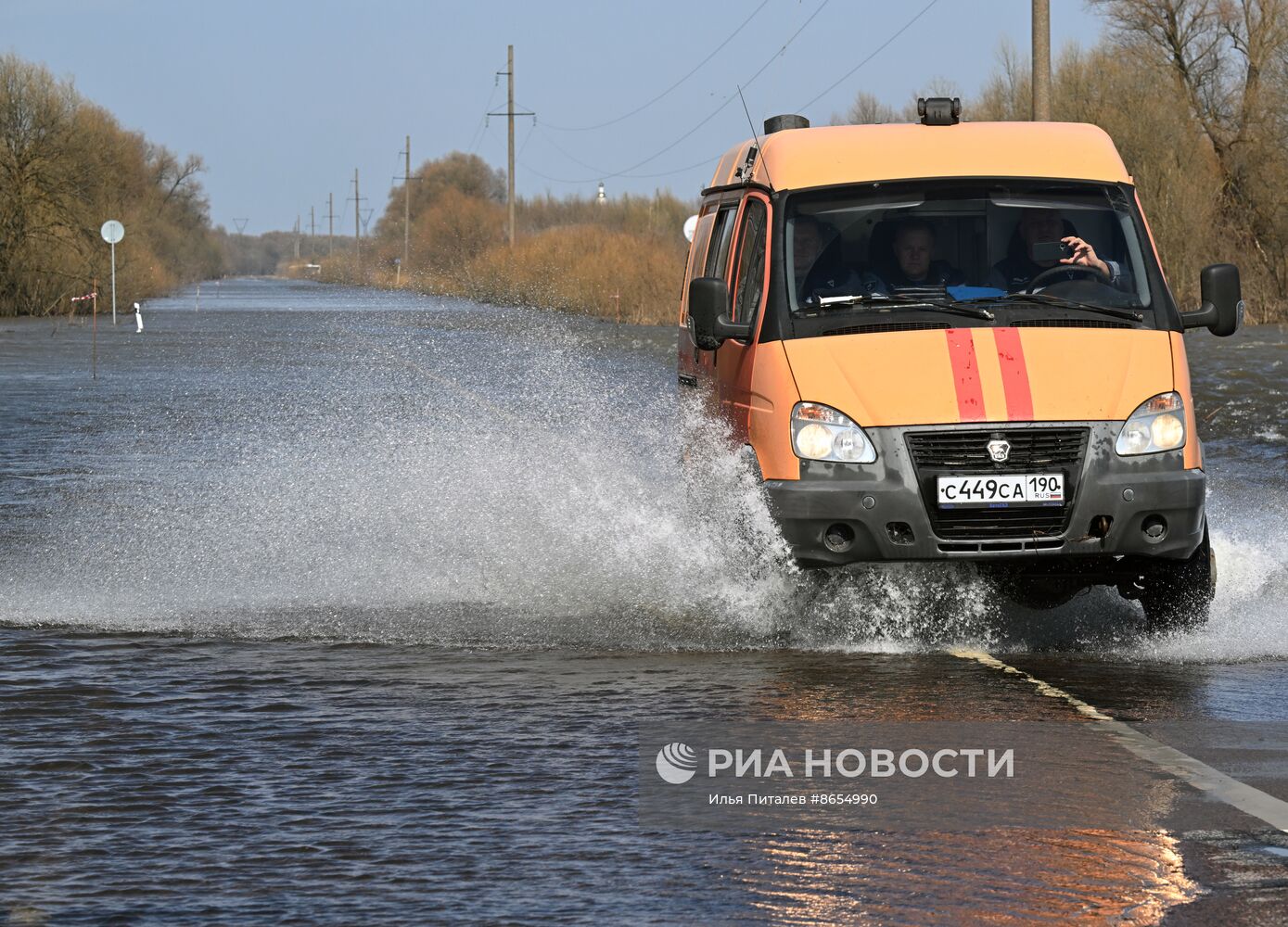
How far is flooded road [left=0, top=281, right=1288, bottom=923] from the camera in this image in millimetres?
5203

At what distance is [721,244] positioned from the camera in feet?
35.8

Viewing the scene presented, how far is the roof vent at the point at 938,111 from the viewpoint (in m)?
10.2

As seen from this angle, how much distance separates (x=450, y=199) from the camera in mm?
123250

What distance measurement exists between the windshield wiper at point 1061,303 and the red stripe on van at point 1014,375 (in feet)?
1.12

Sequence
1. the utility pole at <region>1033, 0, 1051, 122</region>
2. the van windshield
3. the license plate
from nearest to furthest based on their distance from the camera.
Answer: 1. the license plate
2. the van windshield
3. the utility pole at <region>1033, 0, 1051, 122</region>

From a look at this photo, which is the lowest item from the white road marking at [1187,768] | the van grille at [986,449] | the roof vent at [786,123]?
the white road marking at [1187,768]

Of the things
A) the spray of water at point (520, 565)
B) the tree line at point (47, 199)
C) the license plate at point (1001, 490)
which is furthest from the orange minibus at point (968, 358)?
the tree line at point (47, 199)

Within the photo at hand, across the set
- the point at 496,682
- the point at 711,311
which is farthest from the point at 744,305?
the point at 496,682

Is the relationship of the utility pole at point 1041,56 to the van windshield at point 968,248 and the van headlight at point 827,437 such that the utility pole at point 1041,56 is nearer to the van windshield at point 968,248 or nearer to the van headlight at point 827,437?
the van windshield at point 968,248

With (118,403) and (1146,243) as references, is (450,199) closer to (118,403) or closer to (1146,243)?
(118,403)

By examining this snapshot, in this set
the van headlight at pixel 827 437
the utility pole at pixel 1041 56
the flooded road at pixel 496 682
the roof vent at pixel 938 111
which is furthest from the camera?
the utility pole at pixel 1041 56

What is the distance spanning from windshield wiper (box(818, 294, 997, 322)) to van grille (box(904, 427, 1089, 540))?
0.70 meters

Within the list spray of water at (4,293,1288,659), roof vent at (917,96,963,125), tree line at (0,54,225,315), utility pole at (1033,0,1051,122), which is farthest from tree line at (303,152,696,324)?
roof vent at (917,96,963,125)

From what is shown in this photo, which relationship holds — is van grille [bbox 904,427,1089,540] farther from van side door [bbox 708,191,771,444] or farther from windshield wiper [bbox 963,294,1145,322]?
van side door [bbox 708,191,771,444]
